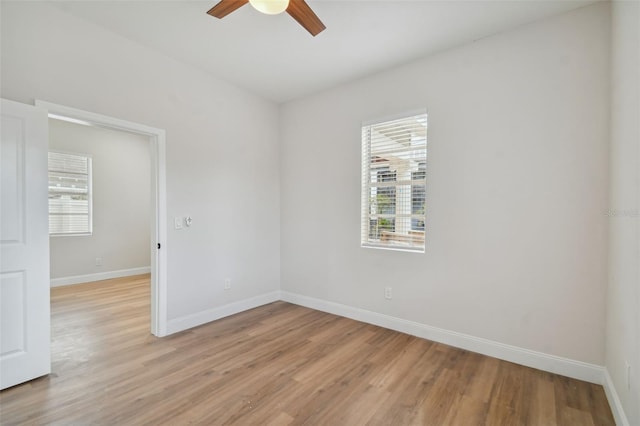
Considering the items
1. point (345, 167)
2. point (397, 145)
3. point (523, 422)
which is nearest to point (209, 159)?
point (345, 167)

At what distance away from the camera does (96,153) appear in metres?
5.60

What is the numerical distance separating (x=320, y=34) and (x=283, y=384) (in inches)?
119

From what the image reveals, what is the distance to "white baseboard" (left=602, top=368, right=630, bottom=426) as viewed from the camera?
1754 mm

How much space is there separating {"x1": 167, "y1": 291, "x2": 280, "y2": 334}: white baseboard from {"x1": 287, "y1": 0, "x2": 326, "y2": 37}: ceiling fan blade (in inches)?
124

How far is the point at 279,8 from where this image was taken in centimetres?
189

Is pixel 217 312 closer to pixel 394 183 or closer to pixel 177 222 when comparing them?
pixel 177 222

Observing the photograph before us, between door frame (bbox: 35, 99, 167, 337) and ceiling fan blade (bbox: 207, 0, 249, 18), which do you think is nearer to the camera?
ceiling fan blade (bbox: 207, 0, 249, 18)

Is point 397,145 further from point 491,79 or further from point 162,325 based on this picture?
point 162,325

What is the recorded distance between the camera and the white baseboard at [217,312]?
326 cm

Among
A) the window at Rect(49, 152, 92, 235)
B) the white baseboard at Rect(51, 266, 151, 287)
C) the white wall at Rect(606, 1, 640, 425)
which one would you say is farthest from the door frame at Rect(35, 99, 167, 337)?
the white wall at Rect(606, 1, 640, 425)

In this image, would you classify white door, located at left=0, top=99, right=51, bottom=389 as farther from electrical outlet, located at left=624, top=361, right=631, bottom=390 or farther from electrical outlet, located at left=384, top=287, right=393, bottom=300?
electrical outlet, located at left=624, top=361, right=631, bottom=390

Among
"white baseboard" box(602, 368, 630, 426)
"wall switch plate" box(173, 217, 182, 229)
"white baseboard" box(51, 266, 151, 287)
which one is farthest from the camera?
"white baseboard" box(51, 266, 151, 287)

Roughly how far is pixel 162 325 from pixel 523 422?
3.22 metres

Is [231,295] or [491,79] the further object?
[231,295]
